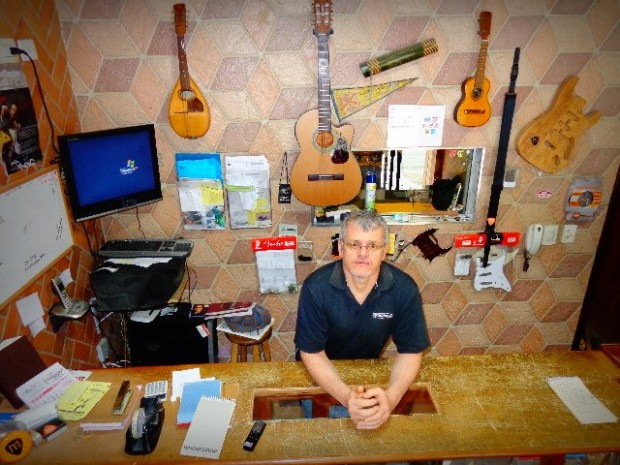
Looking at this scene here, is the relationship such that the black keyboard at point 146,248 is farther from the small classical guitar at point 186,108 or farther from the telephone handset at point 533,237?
the telephone handset at point 533,237

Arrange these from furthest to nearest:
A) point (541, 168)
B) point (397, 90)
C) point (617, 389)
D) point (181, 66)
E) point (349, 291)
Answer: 1. point (541, 168)
2. point (397, 90)
3. point (181, 66)
4. point (349, 291)
5. point (617, 389)

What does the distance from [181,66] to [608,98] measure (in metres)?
3.11

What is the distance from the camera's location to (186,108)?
289 centimetres

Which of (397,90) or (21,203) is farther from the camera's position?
(397,90)

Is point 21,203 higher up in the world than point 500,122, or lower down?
lower down

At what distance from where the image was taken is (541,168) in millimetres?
3148

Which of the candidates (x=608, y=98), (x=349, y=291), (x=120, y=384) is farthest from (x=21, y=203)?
(x=608, y=98)

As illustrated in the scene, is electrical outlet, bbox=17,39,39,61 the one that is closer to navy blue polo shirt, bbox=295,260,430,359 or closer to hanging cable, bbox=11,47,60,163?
hanging cable, bbox=11,47,60,163

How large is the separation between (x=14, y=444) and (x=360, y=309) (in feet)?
5.36

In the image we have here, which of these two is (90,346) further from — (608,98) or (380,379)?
(608,98)

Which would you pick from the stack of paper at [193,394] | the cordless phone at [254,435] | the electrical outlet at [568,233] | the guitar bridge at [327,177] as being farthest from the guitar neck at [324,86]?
the electrical outlet at [568,233]

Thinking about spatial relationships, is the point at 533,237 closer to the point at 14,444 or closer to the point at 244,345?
the point at 244,345

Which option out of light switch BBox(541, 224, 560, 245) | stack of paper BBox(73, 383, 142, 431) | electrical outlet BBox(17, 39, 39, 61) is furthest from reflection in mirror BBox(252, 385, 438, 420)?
electrical outlet BBox(17, 39, 39, 61)

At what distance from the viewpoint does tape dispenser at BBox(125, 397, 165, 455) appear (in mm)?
1704
